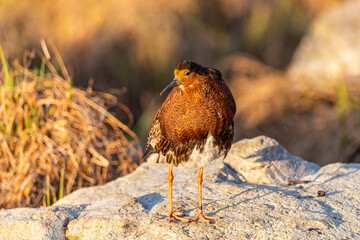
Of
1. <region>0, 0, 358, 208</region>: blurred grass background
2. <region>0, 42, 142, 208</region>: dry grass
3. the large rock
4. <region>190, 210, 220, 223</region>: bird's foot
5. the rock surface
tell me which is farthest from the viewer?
<region>0, 0, 358, 208</region>: blurred grass background

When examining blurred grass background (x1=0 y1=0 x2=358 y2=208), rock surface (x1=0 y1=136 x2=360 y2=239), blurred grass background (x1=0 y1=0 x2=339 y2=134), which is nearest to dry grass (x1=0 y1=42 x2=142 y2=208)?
rock surface (x1=0 y1=136 x2=360 y2=239)

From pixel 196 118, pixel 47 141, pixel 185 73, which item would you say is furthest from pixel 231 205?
pixel 47 141

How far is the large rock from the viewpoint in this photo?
6781 mm

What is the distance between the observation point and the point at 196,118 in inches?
112

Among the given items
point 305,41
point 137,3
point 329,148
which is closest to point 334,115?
point 329,148

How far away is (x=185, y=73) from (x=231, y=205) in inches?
36.4

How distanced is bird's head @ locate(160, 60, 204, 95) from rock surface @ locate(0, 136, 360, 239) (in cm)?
83

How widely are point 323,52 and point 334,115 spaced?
0.96 metres

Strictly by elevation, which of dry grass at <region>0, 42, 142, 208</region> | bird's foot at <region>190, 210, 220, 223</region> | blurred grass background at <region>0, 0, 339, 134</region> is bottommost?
dry grass at <region>0, 42, 142, 208</region>

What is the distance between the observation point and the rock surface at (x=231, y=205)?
2756 millimetres

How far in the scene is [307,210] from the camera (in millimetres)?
2967

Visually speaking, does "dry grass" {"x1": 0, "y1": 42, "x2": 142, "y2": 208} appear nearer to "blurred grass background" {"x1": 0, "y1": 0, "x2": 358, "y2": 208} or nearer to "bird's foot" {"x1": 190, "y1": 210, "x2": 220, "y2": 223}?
"bird's foot" {"x1": 190, "y1": 210, "x2": 220, "y2": 223}

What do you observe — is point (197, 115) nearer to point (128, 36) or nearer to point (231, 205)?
point (231, 205)

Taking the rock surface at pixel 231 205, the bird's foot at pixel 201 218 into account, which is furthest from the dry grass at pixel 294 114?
the bird's foot at pixel 201 218
